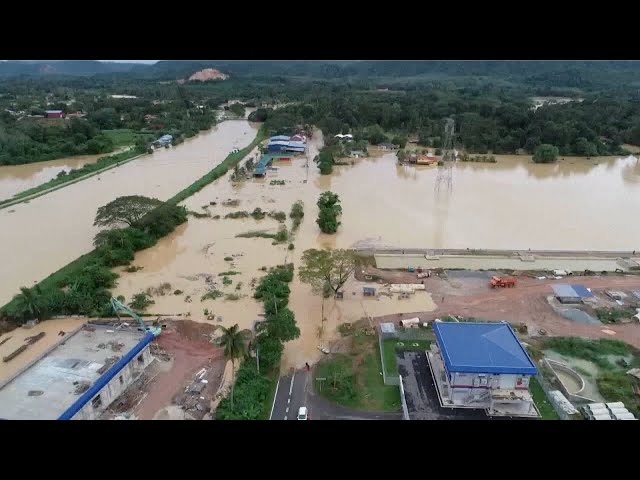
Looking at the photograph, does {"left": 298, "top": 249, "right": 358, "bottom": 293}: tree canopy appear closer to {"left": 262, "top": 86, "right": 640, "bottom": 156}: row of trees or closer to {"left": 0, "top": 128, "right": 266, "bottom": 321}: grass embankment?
{"left": 0, "top": 128, "right": 266, "bottom": 321}: grass embankment

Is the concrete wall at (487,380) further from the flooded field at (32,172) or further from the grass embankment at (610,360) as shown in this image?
the flooded field at (32,172)

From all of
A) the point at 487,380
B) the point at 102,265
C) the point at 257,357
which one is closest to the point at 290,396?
the point at 257,357

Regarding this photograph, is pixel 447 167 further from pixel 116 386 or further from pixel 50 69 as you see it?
pixel 50 69

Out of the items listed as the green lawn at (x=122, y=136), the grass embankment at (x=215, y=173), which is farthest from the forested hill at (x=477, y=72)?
the grass embankment at (x=215, y=173)

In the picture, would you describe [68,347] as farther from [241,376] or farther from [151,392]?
[241,376]

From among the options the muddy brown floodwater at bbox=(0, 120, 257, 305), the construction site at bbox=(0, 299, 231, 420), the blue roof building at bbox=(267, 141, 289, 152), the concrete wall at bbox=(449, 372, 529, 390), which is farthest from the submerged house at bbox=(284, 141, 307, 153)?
the concrete wall at bbox=(449, 372, 529, 390)
